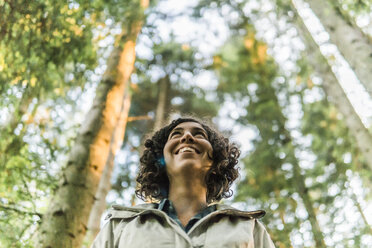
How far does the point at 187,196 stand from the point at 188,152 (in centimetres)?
32

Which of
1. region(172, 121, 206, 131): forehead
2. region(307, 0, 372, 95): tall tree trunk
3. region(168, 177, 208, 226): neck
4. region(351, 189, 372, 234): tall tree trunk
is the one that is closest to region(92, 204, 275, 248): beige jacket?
region(168, 177, 208, 226): neck

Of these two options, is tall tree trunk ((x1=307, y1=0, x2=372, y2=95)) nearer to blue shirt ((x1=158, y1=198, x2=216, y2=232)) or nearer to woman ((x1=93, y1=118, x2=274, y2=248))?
woman ((x1=93, y1=118, x2=274, y2=248))

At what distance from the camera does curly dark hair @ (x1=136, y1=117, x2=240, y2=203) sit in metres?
3.09

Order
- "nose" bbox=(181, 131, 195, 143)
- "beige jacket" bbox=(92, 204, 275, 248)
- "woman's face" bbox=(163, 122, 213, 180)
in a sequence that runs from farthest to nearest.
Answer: "nose" bbox=(181, 131, 195, 143) → "woman's face" bbox=(163, 122, 213, 180) → "beige jacket" bbox=(92, 204, 275, 248)

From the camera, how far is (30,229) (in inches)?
128

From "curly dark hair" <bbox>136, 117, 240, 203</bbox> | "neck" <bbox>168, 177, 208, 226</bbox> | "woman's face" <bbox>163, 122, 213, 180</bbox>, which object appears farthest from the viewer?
"curly dark hair" <bbox>136, 117, 240, 203</bbox>

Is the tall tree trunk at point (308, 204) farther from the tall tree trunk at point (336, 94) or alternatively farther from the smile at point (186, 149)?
the smile at point (186, 149)

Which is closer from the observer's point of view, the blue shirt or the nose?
→ the blue shirt

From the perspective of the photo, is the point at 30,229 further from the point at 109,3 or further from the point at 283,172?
the point at 283,172

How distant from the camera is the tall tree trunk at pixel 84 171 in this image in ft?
9.84

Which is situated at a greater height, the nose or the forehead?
the forehead

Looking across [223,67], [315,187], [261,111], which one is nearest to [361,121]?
[315,187]

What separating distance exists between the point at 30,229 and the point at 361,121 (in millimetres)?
5597

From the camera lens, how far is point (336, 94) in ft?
24.4
